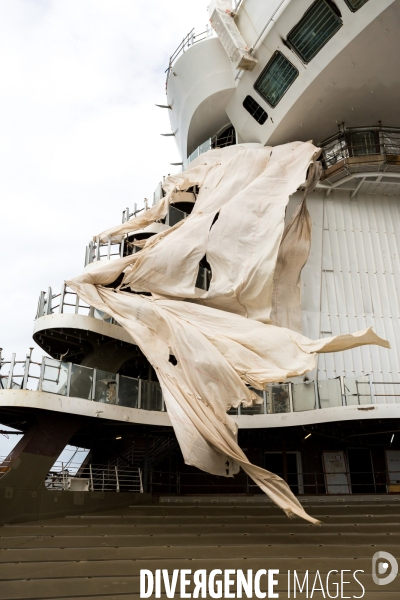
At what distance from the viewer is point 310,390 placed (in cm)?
1499

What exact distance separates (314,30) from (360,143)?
4570 mm

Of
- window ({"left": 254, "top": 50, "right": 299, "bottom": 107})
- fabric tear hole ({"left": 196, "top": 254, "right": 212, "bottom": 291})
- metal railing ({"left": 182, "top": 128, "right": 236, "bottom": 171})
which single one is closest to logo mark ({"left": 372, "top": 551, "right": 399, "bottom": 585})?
fabric tear hole ({"left": 196, "top": 254, "right": 212, "bottom": 291})

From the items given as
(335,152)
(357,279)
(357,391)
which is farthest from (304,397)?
(335,152)

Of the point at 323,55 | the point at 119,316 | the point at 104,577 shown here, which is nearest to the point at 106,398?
the point at 119,316

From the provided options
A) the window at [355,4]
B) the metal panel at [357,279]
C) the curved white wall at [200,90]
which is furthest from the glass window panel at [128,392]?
the window at [355,4]

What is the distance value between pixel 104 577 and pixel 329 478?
37.6 feet

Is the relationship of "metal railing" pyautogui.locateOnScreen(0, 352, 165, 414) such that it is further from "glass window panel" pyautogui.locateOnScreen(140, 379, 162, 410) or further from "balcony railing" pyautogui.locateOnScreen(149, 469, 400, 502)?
"balcony railing" pyautogui.locateOnScreen(149, 469, 400, 502)

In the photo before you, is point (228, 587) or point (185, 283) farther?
point (185, 283)

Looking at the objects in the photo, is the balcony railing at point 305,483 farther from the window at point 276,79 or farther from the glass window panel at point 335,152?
the window at point 276,79

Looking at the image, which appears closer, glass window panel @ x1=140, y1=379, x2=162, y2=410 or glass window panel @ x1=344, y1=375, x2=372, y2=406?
glass window panel @ x1=344, y1=375, x2=372, y2=406

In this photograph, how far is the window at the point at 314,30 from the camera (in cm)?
1664

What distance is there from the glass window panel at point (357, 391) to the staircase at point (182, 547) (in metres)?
2.83

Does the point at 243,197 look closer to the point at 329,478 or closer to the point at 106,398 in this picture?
the point at 106,398

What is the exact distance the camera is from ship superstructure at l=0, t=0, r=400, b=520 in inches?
573
